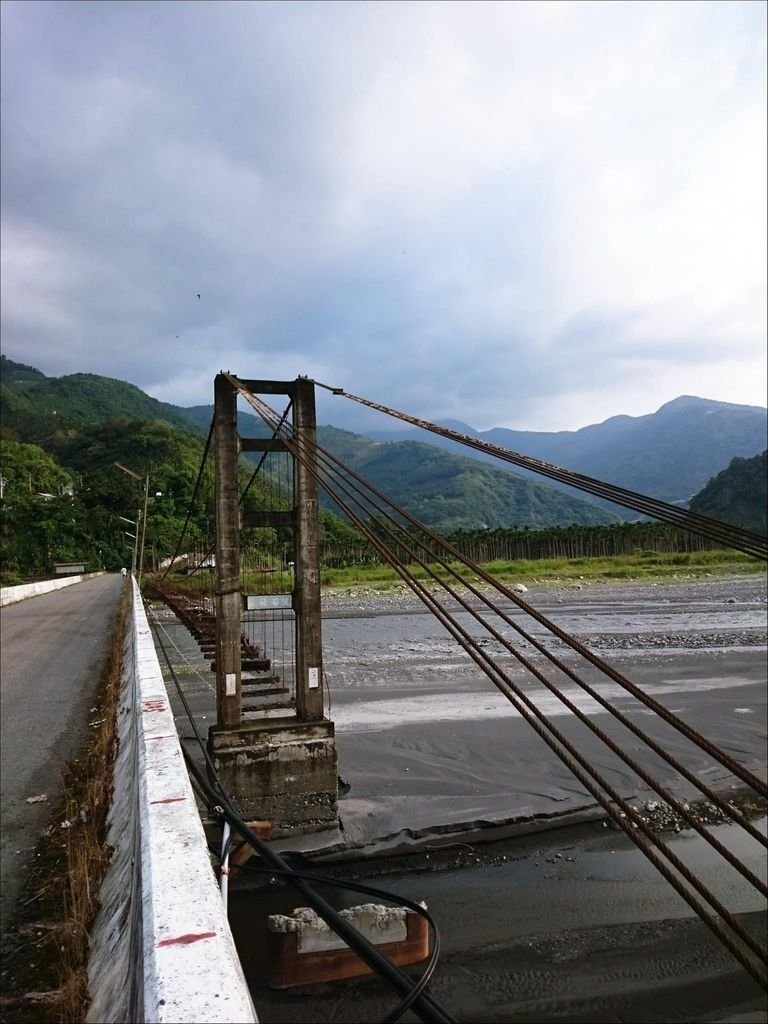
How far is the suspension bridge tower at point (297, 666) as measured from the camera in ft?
15.1

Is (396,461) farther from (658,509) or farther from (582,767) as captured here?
(658,509)

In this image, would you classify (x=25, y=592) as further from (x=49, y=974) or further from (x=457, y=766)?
(x=49, y=974)

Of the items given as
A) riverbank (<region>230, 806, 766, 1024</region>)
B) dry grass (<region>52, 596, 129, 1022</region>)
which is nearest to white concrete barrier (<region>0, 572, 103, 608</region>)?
dry grass (<region>52, 596, 129, 1022</region>)

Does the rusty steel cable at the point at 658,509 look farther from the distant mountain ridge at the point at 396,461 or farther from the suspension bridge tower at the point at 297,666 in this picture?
the distant mountain ridge at the point at 396,461

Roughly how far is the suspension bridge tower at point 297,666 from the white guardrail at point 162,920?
2.05 m

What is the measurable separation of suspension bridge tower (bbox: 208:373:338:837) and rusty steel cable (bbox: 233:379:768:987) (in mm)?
279

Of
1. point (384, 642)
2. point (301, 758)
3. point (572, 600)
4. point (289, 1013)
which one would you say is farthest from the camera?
point (572, 600)

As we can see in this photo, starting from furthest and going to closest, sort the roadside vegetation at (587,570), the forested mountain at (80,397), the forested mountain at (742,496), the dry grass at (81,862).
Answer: the forested mountain at (80,397) < the forested mountain at (742,496) < the roadside vegetation at (587,570) < the dry grass at (81,862)

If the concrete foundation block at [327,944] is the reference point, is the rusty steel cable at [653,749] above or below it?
above

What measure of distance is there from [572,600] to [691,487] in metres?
164

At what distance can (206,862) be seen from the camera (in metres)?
1.49

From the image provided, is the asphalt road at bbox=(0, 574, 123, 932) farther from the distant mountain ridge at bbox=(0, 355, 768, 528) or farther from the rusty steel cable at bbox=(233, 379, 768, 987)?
the distant mountain ridge at bbox=(0, 355, 768, 528)

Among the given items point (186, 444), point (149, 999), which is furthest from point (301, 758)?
point (186, 444)


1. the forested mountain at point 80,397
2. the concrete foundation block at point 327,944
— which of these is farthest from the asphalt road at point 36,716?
the forested mountain at point 80,397
